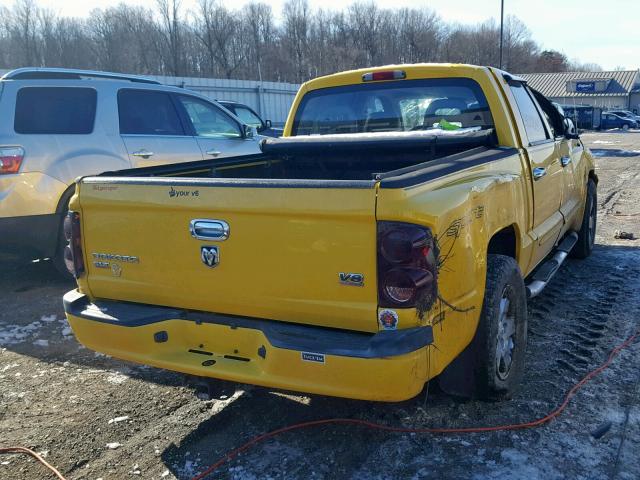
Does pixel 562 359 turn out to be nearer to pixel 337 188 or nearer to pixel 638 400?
pixel 638 400

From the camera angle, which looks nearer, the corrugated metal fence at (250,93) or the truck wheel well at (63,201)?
the truck wheel well at (63,201)

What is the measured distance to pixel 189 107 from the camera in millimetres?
7715

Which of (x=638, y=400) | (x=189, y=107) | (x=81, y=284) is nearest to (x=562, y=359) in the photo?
(x=638, y=400)

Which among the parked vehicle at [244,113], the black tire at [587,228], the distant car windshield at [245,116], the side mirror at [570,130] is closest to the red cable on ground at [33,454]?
the side mirror at [570,130]

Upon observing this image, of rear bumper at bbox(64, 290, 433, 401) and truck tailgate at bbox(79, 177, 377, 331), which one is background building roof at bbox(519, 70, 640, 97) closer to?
truck tailgate at bbox(79, 177, 377, 331)

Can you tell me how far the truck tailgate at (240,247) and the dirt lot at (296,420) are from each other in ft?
2.00

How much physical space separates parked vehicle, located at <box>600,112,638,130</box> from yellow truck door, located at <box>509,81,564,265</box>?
46047mm

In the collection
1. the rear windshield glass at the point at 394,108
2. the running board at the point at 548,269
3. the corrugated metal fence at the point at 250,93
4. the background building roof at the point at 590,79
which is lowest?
the running board at the point at 548,269

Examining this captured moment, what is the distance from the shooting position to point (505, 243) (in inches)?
153

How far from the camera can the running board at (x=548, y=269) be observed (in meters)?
4.21

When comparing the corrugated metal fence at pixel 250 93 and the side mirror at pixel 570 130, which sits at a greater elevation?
the corrugated metal fence at pixel 250 93

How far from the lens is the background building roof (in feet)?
210

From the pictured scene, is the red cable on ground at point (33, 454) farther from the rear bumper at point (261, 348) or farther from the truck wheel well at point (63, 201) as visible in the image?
the truck wheel well at point (63, 201)

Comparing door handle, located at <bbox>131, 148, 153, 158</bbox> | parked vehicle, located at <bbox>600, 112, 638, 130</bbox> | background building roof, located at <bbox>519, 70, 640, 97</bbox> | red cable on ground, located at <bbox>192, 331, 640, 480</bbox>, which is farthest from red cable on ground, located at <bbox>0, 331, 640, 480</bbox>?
background building roof, located at <bbox>519, 70, 640, 97</bbox>
